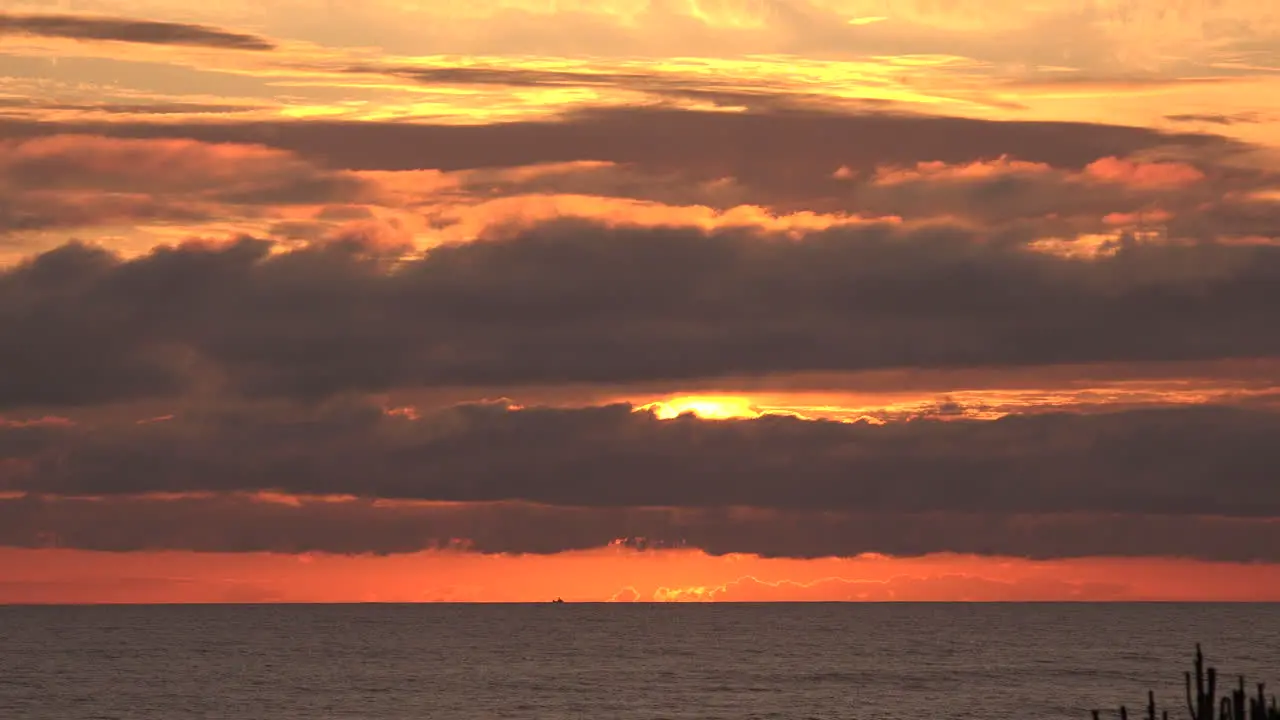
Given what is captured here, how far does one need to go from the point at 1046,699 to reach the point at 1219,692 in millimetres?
20401

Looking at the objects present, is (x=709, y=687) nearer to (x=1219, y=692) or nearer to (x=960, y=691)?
(x=960, y=691)

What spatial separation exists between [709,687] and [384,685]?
1180 inches

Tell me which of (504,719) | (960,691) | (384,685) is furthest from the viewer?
(384,685)

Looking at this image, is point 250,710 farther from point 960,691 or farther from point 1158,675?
point 1158,675

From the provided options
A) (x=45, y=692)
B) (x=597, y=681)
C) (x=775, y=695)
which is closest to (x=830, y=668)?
(x=597, y=681)

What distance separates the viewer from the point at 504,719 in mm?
132500

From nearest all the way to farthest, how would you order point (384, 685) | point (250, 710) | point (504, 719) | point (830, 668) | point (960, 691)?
point (504, 719)
point (250, 710)
point (960, 691)
point (384, 685)
point (830, 668)

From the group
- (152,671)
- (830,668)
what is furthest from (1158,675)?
(152,671)

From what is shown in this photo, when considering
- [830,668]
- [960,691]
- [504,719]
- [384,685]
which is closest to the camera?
[504,719]

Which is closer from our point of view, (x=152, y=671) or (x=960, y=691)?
(x=960, y=691)

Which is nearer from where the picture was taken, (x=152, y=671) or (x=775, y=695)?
(x=775, y=695)

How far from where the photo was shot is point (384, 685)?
A: 17212 centimetres

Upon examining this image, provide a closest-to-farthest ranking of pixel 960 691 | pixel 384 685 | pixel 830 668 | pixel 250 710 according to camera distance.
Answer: pixel 250 710
pixel 960 691
pixel 384 685
pixel 830 668

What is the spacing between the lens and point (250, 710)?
476 ft
